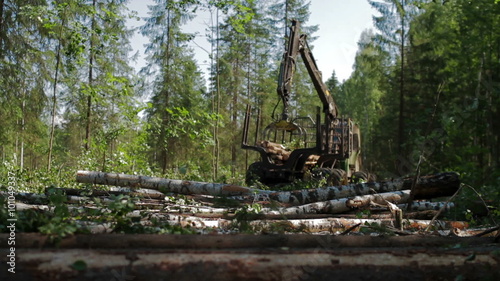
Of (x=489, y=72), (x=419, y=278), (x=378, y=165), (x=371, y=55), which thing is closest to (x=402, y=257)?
(x=419, y=278)

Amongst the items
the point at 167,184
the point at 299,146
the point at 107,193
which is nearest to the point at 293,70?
the point at 299,146

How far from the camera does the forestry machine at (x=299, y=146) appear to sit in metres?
12.0

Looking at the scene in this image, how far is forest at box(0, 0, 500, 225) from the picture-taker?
41.9 feet

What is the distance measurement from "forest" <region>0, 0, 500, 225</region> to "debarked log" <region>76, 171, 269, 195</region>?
2.16 ft

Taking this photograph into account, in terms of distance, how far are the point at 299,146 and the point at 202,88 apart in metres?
12.4

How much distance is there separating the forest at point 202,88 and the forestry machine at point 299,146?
181cm

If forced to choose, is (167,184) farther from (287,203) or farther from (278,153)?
(278,153)

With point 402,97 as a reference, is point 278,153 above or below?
below

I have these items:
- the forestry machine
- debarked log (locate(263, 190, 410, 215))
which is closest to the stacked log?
the forestry machine

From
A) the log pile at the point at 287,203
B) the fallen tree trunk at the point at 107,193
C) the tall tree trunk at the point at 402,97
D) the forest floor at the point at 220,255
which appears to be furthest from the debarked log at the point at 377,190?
the tall tree trunk at the point at 402,97

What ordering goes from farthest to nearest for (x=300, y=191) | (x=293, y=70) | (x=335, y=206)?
(x=293, y=70), (x=300, y=191), (x=335, y=206)

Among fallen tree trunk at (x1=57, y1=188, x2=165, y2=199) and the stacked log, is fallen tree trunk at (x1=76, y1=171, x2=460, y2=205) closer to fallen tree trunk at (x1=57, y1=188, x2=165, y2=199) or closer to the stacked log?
fallen tree trunk at (x1=57, y1=188, x2=165, y2=199)

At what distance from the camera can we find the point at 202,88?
996 inches

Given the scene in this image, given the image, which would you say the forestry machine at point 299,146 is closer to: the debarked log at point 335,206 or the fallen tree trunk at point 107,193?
the debarked log at point 335,206
